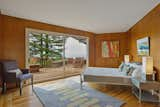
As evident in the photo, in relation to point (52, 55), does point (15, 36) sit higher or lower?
higher

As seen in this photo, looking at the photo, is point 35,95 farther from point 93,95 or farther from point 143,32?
point 143,32

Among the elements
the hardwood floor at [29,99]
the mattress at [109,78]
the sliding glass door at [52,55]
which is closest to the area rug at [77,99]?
the hardwood floor at [29,99]

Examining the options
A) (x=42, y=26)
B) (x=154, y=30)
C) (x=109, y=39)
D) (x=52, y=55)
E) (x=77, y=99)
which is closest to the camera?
(x=77, y=99)

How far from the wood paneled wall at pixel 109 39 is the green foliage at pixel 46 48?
2382mm

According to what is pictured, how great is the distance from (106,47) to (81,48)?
1436mm

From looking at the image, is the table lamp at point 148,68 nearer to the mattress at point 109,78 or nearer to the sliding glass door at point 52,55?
the mattress at point 109,78

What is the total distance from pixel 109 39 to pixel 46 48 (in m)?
3.54

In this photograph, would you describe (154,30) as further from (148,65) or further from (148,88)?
(148,88)

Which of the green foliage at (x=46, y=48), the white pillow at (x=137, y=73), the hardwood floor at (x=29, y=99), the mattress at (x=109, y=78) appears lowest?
the hardwood floor at (x=29, y=99)

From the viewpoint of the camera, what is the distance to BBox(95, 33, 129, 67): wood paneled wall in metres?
7.12

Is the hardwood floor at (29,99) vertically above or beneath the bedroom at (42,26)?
beneath

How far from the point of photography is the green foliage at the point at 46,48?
5.75 metres

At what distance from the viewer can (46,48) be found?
6.14m

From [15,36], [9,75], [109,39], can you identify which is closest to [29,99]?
[9,75]
